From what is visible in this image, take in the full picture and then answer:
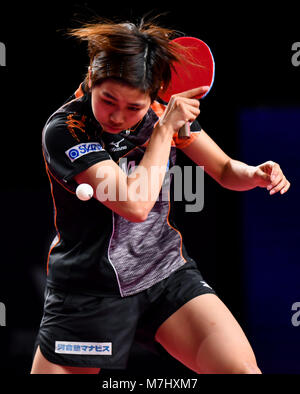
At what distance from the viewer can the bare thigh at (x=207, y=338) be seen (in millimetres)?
1802

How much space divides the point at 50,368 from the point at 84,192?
0.59 m

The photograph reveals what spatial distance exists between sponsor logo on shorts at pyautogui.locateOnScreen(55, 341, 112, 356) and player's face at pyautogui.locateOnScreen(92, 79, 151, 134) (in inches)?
25.9

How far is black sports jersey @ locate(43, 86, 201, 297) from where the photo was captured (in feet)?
5.92

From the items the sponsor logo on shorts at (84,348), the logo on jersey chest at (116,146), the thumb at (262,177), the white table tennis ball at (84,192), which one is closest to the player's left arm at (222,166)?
the thumb at (262,177)

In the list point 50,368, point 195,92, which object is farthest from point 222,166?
point 50,368

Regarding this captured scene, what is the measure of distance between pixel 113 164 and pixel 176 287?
475mm

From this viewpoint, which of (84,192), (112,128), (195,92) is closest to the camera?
(84,192)

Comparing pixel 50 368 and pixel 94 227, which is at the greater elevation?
pixel 94 227

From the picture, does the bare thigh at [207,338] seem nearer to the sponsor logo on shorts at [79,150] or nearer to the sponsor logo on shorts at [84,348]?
the sponsor logo on shorts at [84,348]

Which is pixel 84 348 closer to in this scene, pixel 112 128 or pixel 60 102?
pixel 112 128

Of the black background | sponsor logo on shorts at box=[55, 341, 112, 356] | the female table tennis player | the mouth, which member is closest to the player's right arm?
the female table tennis player

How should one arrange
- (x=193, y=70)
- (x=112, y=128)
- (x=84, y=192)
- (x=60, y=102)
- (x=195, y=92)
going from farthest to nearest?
(x=60, y=102) → (x=193, y=70) → (x=195, y=92) → (x=112, y=128) → (x=84, y=192)

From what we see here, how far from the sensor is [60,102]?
11.1ft

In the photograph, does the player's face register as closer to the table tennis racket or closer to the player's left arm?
the table tennis racket
